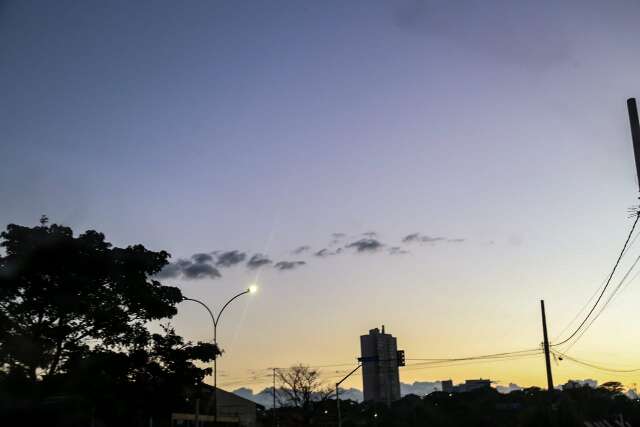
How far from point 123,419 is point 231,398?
4165 centimetres

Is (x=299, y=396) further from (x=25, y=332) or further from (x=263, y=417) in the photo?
(x=25, y=332)

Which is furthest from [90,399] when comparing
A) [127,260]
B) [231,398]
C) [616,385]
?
[616,385]

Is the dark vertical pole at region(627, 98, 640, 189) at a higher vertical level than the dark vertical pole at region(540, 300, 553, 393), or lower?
higher

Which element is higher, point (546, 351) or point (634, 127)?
point (634, 127)

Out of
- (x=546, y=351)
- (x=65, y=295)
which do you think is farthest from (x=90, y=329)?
(x=546, y=351)

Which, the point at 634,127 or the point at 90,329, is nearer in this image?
the point at 634,127

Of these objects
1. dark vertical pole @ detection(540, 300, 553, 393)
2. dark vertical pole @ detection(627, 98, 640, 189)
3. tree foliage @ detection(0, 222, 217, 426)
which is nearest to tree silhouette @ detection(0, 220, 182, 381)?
tree foliage @ detection(0, 222, 217, 426)

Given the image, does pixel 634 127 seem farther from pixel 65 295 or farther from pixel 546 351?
pixel 65 295

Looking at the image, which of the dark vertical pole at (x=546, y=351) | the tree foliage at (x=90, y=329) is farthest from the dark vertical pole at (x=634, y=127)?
the tree foliage at (x=90, y=329)

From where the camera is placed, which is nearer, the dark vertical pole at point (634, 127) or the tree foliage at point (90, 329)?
the dark vertical pole at point (634, 127)

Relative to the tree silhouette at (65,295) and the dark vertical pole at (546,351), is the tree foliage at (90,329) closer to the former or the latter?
the tree silhouette at (65,295)

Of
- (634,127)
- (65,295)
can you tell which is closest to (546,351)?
(634,127)

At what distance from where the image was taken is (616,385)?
139250 mm

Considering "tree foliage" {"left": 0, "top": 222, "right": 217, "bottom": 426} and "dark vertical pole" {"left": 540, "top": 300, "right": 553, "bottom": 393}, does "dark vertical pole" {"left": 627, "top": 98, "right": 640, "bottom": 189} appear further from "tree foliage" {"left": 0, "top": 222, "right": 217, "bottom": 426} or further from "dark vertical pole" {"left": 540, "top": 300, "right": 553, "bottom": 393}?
"tree foliage" {"left": 0, "top": 222, "right": 217, "bottom": 426}
